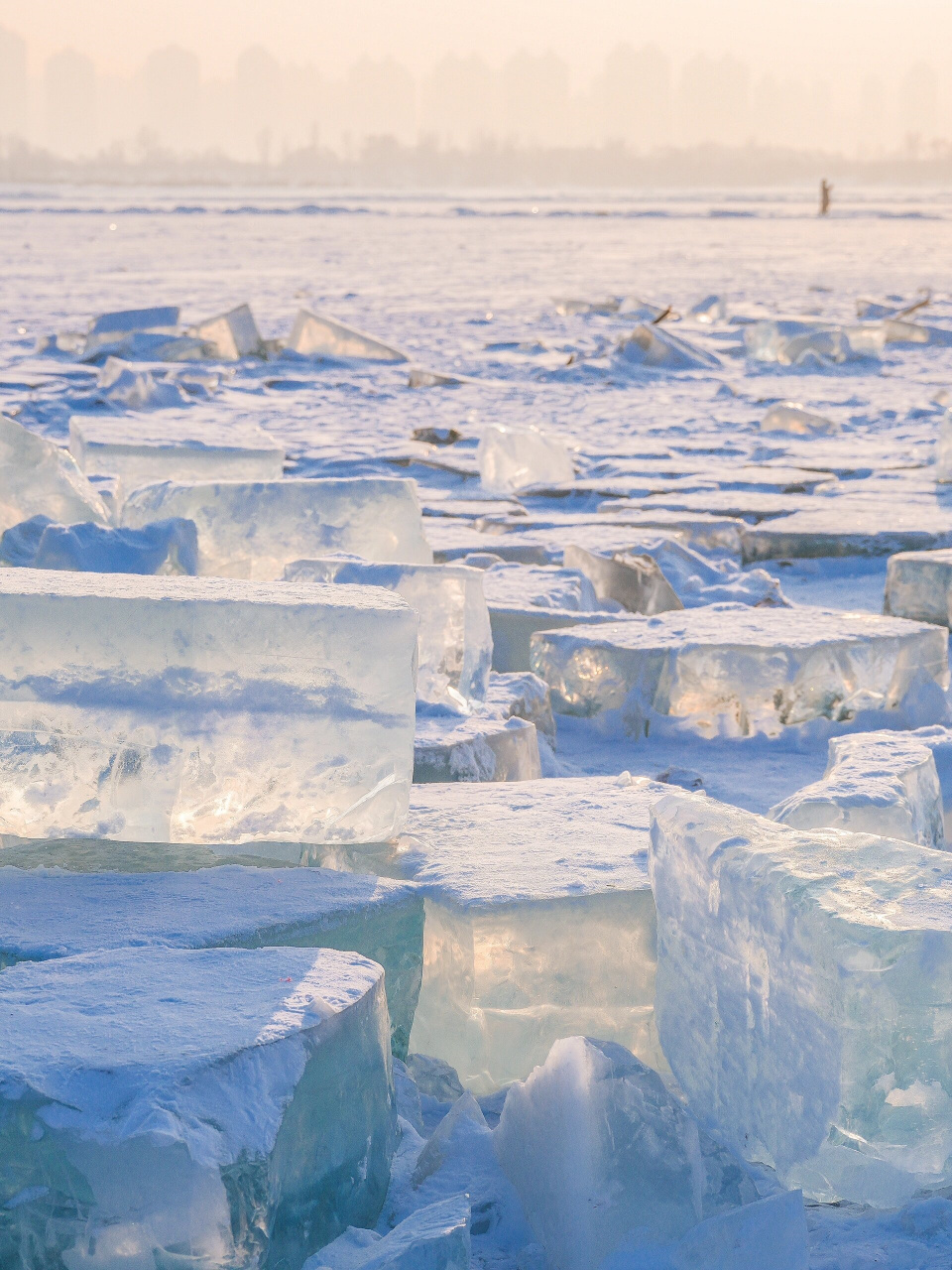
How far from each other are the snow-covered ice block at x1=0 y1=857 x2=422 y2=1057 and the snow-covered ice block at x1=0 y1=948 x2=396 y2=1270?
13 centimetres

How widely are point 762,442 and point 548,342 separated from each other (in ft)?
12.9

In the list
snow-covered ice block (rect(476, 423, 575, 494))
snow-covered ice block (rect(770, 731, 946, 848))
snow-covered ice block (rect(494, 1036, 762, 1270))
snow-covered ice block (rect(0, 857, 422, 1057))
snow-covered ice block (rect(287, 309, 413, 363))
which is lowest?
snow-covered ice block (rect(494, 1036, 762, 1270))

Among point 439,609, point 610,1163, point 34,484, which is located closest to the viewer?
point 610,1163

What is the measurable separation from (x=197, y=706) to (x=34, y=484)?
1395 millimetres

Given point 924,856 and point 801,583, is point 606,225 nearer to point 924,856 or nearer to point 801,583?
point 801,583

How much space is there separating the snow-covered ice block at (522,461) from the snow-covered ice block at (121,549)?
8.57ft

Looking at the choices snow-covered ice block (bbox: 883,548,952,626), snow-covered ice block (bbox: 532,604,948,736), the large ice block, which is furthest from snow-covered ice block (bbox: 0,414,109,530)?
snow-covered ice block (bbox: 883,548,952,626)

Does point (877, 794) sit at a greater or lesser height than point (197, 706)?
lesser

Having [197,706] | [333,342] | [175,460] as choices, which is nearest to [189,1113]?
[197,706]

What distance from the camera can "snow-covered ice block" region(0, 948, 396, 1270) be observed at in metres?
0.88

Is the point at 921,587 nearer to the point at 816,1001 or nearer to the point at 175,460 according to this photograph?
the point at 175,460

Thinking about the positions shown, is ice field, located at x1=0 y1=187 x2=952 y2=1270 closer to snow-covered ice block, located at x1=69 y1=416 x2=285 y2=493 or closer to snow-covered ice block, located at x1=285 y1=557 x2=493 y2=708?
snow-covered ice block, located at x1=285 y1=557 x2=493 y2=708

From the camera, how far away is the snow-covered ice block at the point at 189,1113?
2.90ft

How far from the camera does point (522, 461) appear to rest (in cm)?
484
